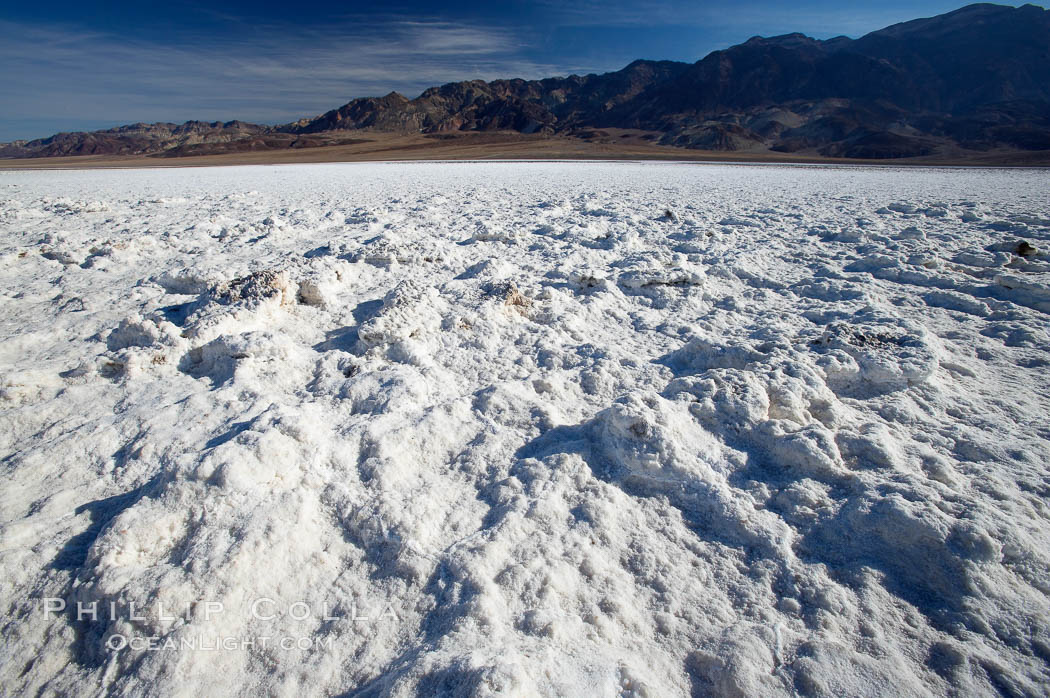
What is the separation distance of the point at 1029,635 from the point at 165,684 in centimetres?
230

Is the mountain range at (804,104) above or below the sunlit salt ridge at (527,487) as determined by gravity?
above

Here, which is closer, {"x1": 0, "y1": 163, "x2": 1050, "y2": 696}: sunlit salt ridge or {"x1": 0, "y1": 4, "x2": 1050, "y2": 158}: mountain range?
{"x1": 0, "y1": 163, "x2": 1050, "y2": 696}: sunlit salt ridge

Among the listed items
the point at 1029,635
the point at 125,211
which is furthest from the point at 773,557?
the point at 125,211

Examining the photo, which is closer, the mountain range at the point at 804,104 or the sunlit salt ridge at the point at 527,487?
the sunlit salt ridge at the point at 527,487

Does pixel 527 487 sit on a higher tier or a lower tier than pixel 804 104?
lower

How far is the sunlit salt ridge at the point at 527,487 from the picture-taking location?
4.40ft

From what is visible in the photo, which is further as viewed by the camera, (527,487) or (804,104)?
(804,104)

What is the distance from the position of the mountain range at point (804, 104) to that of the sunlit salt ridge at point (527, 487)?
181 feet

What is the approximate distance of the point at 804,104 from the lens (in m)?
71.6

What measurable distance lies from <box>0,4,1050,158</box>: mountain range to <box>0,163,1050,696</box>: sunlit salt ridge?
181ft

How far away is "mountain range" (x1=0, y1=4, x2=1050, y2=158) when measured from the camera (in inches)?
2162

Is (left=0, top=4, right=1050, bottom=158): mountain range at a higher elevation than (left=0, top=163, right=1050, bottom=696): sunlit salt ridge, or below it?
higher

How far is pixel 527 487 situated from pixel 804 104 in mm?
88205

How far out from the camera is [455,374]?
2.67 meters
